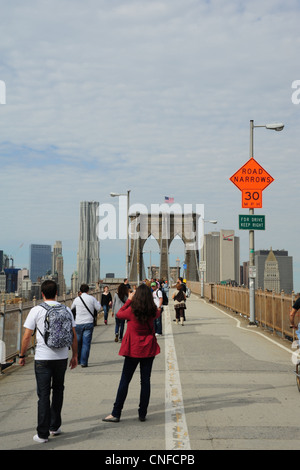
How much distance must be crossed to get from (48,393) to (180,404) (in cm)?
227

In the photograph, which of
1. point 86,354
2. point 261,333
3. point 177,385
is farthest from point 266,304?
point 177,385

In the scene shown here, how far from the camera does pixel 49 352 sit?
570 cm

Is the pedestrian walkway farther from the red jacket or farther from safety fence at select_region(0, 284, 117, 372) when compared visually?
the red jacket

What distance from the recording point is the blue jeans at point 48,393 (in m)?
5.51

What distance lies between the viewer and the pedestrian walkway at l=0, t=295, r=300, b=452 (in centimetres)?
548

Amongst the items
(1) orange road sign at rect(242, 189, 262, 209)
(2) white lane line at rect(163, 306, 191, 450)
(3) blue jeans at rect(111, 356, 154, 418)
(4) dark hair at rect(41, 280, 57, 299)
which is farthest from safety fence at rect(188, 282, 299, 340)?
(4) dark hair at rect(41, 280, 57, 299)

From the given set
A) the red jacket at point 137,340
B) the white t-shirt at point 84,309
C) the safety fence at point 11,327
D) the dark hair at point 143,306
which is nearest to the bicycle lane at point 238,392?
the red jacket at point 137,340

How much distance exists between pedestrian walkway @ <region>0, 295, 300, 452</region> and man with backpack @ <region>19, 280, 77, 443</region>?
27 cm

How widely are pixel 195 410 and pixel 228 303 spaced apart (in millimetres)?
22870

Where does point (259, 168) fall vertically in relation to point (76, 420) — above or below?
above

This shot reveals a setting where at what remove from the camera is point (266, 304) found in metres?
18.1

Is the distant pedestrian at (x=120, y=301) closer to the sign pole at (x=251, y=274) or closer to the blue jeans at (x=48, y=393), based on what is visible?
the sign pole at (x=251, y=274)

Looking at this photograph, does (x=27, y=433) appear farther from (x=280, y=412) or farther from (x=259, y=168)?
(x=259, y=168)

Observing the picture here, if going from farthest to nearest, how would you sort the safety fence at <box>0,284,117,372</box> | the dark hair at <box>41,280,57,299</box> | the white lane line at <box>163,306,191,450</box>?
the safety fence at <box>0,284,117,372</box> → the dark hair at <box>41,280,57,299</box> → the white lane line at <box>163,306,191,450</box>
